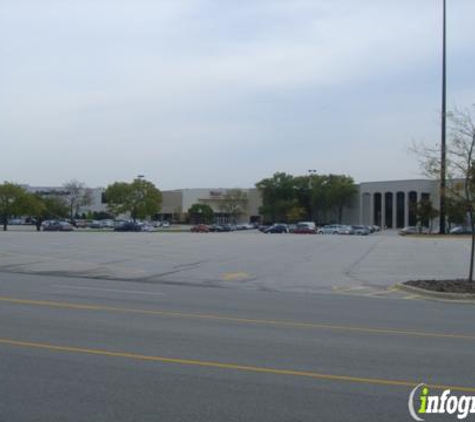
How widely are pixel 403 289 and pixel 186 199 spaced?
139712 millimetres

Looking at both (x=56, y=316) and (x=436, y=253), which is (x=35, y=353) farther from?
(x=436, y=253)

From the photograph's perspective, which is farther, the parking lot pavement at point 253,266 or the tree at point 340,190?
the tree at point 340,190

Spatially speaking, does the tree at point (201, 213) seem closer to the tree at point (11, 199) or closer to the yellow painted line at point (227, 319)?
the tree at point (11, 199)

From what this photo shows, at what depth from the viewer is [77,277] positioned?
23.7m

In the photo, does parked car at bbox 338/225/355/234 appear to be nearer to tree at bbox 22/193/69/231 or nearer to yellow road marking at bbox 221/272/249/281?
tree at bbox 22/193/69/231

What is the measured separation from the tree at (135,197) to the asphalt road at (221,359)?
4253 inches

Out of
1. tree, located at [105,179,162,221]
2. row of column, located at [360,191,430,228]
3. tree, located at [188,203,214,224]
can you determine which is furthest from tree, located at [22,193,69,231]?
row of column, located at [360,191,430,228]

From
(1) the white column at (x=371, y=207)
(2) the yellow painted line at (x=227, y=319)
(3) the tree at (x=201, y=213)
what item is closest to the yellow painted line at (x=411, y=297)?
(2) the yellow painted line at (x=227, y=319)

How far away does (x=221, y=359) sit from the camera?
898cm

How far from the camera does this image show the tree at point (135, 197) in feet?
404

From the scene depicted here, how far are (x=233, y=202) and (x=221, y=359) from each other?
5588 inches

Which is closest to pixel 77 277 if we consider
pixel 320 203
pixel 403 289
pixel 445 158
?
pixel 403 289

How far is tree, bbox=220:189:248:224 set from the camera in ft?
495

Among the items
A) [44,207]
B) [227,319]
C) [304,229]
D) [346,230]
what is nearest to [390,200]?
[346,230]
